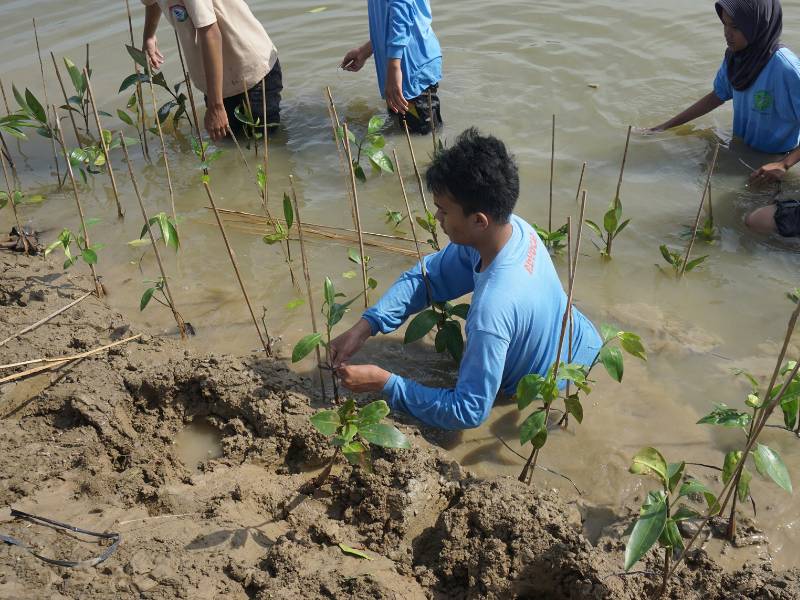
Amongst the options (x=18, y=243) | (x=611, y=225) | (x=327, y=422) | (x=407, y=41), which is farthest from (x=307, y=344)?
(x=407, y=41)

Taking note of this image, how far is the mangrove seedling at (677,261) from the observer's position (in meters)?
3.69

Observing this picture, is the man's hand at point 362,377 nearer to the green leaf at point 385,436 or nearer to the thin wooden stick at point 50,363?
the green leaf at point 385,436

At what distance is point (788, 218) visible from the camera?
392 centimetres

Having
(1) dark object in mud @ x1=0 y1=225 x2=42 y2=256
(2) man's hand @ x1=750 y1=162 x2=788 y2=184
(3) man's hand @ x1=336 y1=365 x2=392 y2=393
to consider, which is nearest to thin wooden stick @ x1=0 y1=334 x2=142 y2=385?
(3) man's hand @ x1=336 y1=365 x2=392 y2=393

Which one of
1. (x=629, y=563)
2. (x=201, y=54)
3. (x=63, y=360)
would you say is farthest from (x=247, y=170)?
(x=629, y=563)

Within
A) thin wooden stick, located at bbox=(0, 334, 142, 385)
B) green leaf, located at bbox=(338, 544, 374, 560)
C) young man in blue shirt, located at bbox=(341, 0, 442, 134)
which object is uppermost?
young man in blue shirt, located at bbox=(341, 0, 442, 134)

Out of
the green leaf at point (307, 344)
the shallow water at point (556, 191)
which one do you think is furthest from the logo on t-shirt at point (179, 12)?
the green leaf at point (307, 344)

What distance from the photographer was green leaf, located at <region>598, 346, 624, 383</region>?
2.31 m

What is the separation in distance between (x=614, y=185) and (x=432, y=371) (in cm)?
216

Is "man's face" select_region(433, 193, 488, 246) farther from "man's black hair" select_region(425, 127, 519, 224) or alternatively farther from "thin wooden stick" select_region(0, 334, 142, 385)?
"thin wooden stick" select_region(0, 334, 142, 385)

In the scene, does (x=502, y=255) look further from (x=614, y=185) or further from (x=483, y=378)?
(x=614, y=185)

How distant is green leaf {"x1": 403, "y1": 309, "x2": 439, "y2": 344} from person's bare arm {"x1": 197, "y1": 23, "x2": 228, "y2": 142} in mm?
2129

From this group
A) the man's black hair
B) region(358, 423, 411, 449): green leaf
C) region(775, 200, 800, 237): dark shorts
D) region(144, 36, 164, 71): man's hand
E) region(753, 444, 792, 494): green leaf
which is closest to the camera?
region(753, 444, 792, 494): green leaf

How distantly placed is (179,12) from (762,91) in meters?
3.51
